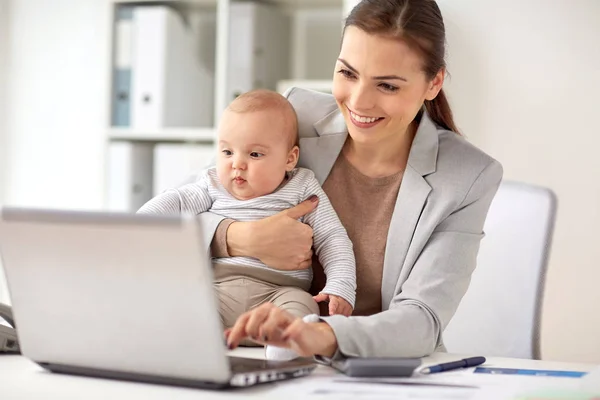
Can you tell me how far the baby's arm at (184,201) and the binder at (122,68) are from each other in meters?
2.01

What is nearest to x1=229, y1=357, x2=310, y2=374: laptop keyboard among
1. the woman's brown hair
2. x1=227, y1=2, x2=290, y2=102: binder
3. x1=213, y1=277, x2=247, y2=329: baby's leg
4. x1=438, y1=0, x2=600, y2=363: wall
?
x1=213, y1=277, x2=247, y2=329: baby's leg

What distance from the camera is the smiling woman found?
1465 millimetres

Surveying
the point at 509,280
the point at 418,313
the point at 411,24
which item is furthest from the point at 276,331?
the point at 509,280

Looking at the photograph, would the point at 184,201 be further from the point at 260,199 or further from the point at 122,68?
the point at 122,68

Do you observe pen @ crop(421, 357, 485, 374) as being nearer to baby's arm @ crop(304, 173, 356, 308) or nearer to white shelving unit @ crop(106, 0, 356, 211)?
baby's arm @ crop(304, 173, 356, 308)

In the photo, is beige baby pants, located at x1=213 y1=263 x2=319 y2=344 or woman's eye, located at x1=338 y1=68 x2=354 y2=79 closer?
beige baby pants, located at x1=213 y1=263 x2=319 y2=344

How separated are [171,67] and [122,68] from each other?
0.69 ft

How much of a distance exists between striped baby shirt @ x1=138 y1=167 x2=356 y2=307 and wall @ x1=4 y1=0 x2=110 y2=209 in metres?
2.36

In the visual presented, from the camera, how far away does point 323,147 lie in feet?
5.52

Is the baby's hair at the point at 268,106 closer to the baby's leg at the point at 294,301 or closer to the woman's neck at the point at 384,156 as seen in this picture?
the woman's neck at the point at 384,156

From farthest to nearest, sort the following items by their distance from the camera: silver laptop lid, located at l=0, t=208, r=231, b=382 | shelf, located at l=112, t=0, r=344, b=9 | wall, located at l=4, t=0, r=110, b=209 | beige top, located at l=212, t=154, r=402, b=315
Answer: wall, located at l=4, t=0, r=110, b=209 < shelf, located at l=112, t=0, r=344, b=9 < beige top, located at l=212, t=154, r=402, b=315 < silver laptop lid, located at l=0, t=208, r=231, b=382

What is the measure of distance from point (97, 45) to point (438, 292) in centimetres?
282

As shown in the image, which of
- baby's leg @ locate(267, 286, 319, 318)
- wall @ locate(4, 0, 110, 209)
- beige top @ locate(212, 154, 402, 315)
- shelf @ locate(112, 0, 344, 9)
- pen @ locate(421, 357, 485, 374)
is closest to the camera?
pen @ locate(421, 357, 485, 374)

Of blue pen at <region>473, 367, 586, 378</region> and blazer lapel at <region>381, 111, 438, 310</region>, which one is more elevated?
blazer lapel at <region>381, 111, 438, 310</region>
